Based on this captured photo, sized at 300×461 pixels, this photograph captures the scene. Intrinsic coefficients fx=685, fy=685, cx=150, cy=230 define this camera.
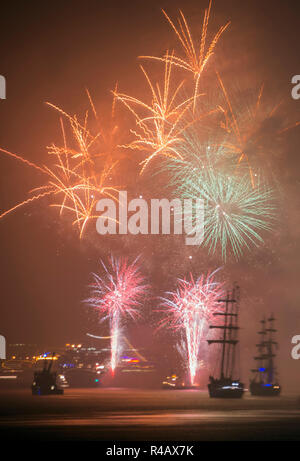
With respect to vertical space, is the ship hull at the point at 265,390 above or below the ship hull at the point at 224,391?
below

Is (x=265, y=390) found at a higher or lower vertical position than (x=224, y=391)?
lower

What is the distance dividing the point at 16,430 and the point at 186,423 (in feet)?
56.3

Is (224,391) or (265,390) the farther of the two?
(265,390)

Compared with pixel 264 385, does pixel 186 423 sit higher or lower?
higher

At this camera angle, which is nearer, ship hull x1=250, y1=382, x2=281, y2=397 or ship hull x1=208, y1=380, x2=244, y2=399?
ship hull x1=208, y1=380, x2=244, y2=399

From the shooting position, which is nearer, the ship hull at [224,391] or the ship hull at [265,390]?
the ship hull at [224,391]

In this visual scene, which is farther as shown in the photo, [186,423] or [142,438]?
[186,423]

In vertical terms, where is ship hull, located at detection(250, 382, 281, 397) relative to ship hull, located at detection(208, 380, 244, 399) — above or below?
below
